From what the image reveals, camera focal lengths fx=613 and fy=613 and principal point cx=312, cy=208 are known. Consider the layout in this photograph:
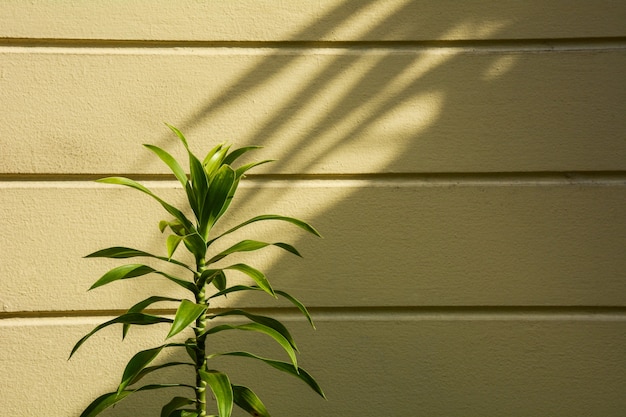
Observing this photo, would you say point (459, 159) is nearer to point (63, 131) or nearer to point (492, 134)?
point (492, 134)

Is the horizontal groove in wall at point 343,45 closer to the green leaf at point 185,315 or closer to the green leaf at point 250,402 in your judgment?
the green leaf at point 185,315

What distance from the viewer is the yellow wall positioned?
2.10m

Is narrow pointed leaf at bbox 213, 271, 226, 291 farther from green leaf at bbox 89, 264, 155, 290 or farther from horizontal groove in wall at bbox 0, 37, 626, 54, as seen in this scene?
horizontal groove in wall at bbox 0, 37, 626, 54

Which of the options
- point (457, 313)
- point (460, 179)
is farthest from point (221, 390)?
point (460, 179)

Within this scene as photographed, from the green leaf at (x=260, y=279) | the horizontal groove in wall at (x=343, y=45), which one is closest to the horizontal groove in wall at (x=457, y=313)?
the green leaf at (x=260, y=279)

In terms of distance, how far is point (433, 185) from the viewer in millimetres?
2111

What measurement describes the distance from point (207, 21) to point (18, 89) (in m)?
0.67

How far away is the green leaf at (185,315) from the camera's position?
1418 mm

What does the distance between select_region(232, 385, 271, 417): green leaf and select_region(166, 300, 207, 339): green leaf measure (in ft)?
0.99

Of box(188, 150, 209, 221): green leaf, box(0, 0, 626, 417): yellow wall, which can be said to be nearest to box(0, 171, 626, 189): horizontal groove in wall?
box(0, 0, 626, 417): yellow wall

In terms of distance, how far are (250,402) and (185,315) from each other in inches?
13.9

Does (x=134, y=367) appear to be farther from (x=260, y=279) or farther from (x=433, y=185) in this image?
(x=433, y=185)

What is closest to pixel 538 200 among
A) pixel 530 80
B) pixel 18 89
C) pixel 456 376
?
pixel 530 80

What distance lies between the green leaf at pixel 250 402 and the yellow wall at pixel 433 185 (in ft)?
1.39
